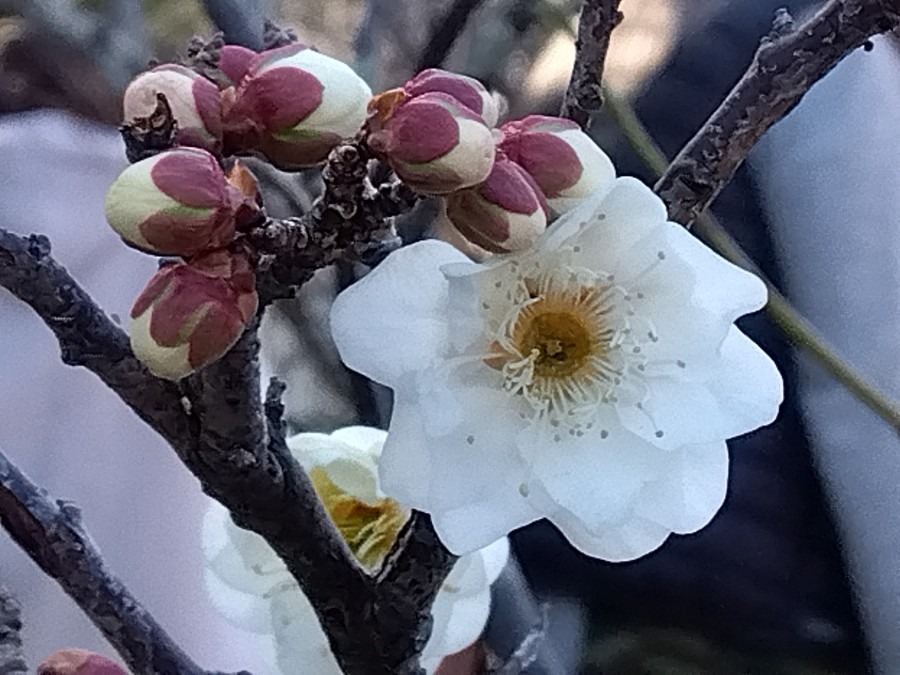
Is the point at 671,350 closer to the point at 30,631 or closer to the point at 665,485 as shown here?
the point at 665,485

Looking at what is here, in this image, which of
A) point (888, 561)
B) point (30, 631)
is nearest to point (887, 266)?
point (888, 561)

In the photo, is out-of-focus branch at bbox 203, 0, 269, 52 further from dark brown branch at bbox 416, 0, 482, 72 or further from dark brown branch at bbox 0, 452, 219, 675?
dark brown branch at bbox 0, 452, 219, 675

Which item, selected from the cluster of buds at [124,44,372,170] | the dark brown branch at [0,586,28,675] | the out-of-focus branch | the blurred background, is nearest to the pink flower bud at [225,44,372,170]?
the cluster of buds at [124,44,372,170]

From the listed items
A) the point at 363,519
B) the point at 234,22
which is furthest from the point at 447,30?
the point at 363,519

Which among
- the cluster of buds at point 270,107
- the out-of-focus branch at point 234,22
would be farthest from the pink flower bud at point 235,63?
the out-of-focus branch at point 234,22

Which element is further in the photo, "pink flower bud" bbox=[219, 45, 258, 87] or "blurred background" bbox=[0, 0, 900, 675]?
"blurred background" bbox=[0, 0, 900, 675]

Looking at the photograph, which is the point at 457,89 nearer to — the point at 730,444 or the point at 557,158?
the point at 557,158
